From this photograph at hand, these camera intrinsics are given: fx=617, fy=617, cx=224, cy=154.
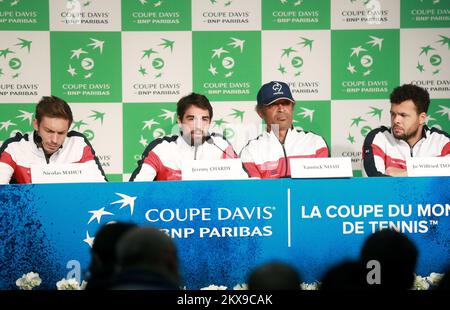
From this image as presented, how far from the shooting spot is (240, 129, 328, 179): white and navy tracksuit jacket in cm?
381

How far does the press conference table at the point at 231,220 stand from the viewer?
2.77 m

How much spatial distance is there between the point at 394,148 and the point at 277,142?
0.83 meters

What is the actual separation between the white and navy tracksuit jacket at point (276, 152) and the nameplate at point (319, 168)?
69 cm

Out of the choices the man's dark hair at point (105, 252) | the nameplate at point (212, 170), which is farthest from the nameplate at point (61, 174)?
the man's dark hair at point (105, 252)

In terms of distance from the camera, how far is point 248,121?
15.6 feet

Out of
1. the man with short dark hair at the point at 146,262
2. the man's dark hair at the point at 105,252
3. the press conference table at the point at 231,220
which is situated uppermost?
the man with short dark hair at the point at 146,262

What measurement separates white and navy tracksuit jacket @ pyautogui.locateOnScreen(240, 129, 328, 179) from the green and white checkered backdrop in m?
0.61

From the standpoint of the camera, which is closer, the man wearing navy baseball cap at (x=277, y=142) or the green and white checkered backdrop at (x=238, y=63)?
the man wearing navy baseball cap at (x=277, y=142)

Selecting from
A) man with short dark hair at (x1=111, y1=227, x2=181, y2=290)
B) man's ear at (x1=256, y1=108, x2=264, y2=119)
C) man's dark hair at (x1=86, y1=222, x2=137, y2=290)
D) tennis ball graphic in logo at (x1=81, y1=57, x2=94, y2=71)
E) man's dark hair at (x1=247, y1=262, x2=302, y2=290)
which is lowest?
man's dark hair at (x1=247, y1=262, x2=302, y2=290)

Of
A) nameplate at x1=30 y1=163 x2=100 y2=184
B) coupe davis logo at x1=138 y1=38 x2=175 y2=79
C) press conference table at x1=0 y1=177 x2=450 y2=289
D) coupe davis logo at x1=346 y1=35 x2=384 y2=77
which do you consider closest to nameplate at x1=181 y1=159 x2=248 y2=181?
press conference table at x1=0 y1=177 x2=450 y2=289

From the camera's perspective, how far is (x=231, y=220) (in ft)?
9.43

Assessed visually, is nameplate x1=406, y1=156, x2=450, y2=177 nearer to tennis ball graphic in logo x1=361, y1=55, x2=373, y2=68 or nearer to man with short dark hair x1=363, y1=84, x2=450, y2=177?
man with short dark hair x1=363, y1=84, x2=450, y2=177

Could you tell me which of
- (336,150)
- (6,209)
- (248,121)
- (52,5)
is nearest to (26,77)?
(52,5)

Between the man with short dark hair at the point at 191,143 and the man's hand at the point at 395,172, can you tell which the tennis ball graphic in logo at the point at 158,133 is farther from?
the man's hand at the point at 395,172
